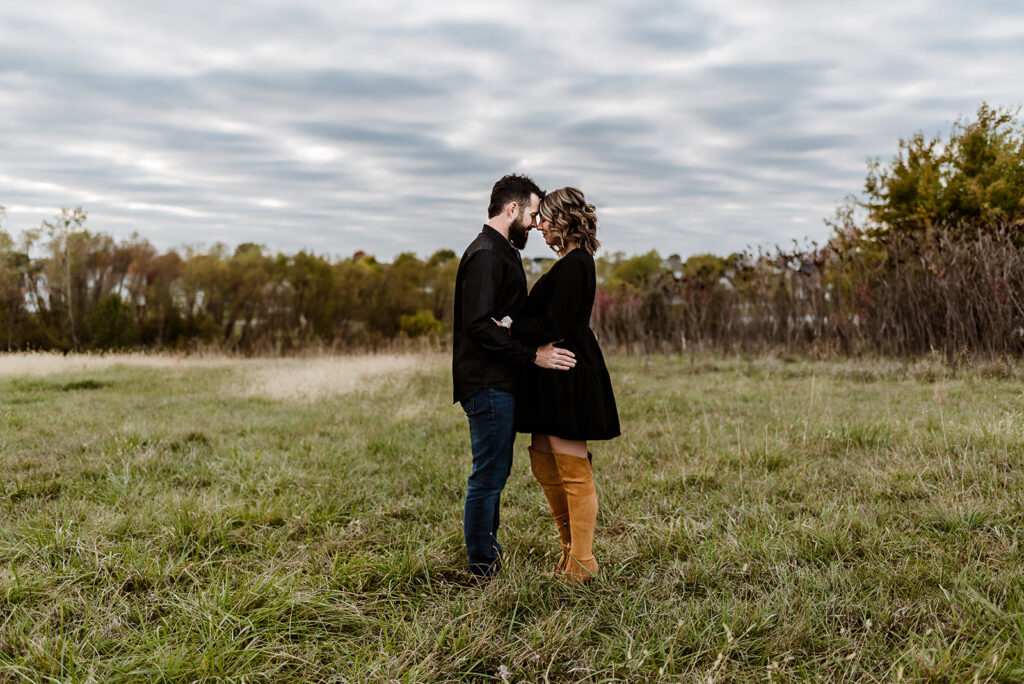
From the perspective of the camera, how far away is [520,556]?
3.60m

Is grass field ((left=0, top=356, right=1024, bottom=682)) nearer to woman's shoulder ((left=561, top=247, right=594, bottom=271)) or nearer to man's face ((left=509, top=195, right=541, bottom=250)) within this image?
woman's shoulder ((left=561, top=247, right=594, bottom=271))

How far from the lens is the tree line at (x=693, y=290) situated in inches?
439

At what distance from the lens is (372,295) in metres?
30.5

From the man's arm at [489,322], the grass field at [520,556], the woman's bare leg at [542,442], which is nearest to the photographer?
the grass field at [520,556]

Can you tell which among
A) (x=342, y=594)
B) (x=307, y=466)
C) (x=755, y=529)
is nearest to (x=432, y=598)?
(x=342, y=594)

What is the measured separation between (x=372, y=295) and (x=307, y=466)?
25.4 m

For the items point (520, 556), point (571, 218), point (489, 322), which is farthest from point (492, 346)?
point (520, 556)

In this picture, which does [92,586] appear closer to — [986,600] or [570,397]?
[570,397]

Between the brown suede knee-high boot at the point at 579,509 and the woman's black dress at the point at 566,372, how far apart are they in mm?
159

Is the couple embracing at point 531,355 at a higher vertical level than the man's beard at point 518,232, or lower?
lower

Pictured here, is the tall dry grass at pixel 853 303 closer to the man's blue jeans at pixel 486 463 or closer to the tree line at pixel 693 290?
the tree line at pixel 693 290

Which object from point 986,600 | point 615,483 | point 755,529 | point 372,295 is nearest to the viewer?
point 986,600

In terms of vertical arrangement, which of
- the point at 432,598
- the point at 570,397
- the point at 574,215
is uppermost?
the point at 574,215

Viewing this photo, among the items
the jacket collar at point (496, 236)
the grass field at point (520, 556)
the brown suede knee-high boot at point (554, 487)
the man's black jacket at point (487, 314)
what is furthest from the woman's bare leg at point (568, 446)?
the jacket collar at point (496, 236)
